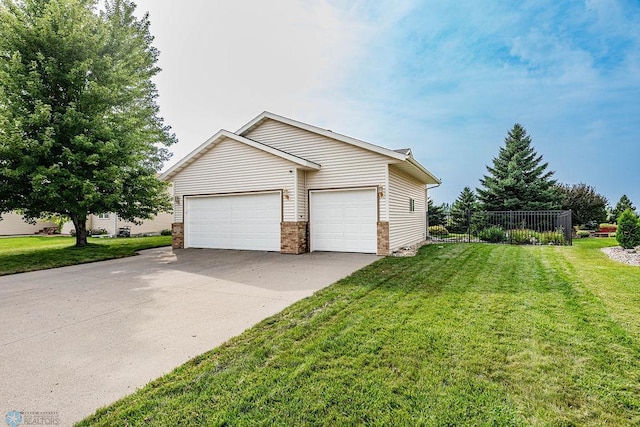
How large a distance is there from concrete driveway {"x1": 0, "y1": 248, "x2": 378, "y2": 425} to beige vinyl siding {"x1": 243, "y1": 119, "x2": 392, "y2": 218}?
10.0 ft

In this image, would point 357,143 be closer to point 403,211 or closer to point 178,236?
point 403,211

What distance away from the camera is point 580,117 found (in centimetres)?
1981

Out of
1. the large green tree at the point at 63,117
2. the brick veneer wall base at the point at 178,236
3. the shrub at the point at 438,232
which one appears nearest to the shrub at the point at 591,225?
the shrub at the point at 438,232

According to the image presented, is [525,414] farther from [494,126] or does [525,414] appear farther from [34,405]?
[494,126]

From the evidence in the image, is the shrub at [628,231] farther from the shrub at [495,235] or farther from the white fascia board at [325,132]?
the white fascia board at [325,132]

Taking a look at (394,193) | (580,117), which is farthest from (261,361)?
(580,117)

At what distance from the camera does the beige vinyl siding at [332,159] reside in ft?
33.9

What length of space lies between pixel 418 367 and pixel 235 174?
10.4 metres

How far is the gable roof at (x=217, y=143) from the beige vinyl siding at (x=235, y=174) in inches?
6.5

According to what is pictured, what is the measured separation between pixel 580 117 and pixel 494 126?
216 inches

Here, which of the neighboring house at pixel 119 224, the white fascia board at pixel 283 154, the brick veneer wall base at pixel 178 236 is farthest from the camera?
the neighboring house at pixel 119 224

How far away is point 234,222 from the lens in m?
12.3

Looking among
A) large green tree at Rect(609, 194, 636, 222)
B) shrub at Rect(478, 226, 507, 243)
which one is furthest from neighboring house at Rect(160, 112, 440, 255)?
large green tree at Rect(609, 194, 636, 222)

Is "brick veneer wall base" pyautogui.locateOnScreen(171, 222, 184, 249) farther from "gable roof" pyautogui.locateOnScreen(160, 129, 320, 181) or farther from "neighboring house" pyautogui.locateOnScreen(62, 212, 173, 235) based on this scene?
"neighboring house" pyautogui.locateOnScreen(62, 212, 173, 235)
